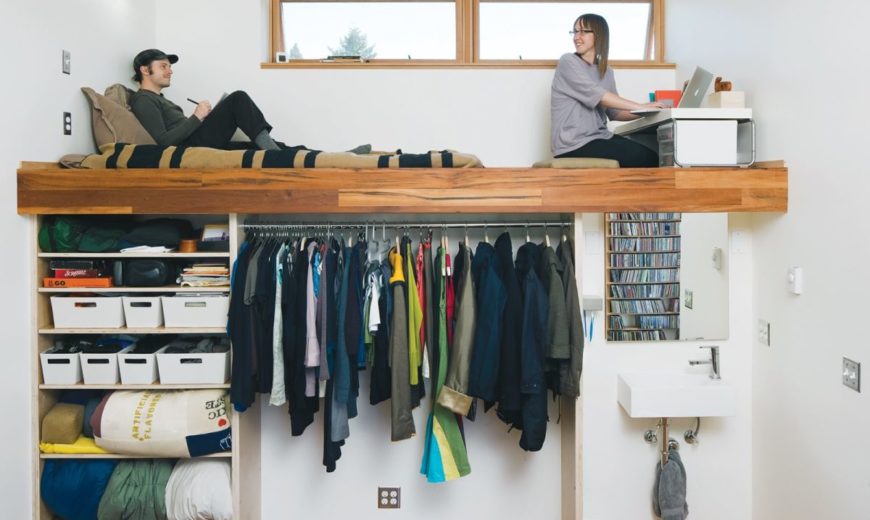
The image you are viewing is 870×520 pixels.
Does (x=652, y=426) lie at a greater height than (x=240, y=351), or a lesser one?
lesser

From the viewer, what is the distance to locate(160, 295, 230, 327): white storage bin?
3115 mm

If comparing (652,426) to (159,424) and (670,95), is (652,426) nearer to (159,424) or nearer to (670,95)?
(670,95)

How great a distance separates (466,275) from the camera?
10.2ft

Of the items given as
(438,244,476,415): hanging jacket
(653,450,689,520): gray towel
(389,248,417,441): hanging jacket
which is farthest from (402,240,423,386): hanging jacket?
(653,450,689,520): gray towel

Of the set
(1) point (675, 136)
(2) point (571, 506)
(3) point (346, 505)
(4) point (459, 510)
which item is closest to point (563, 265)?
(1) point (675, 136)

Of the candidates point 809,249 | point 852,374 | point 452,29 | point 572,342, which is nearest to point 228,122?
point 452,29

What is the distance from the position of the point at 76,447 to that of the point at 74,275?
77 cm

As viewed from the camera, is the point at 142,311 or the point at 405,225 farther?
the point at 405,225

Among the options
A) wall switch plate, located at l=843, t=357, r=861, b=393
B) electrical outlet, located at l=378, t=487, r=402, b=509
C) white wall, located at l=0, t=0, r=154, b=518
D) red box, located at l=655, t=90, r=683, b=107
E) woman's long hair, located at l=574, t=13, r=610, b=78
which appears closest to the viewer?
wall switch plate, located at l=843, t=357, r=861, b=393

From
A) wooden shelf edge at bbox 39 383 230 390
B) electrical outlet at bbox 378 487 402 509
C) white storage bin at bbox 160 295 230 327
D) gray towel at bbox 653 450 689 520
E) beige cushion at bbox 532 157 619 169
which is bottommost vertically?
electrical outlet at bbox 378 487 402 509

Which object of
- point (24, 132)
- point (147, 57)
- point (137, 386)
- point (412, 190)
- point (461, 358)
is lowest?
point (137, 386)

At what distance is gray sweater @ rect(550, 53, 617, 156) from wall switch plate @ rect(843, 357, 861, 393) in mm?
1431

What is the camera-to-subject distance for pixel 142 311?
3.12m

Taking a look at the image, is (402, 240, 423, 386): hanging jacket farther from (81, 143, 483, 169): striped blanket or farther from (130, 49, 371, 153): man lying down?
(130, 49, 371, 153): man lying down
